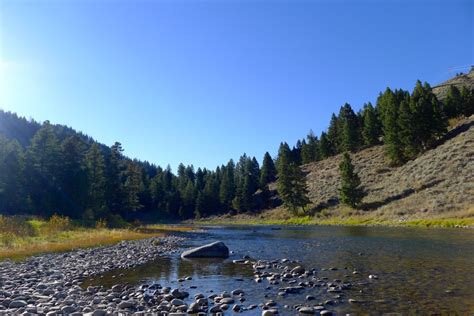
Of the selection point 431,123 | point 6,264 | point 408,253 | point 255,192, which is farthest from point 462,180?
point 255,192

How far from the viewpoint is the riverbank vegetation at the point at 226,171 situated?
6550 cm

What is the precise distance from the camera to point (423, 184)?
199 feet

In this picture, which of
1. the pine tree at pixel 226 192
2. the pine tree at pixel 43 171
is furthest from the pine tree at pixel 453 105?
the pine tree at pixel 43 171

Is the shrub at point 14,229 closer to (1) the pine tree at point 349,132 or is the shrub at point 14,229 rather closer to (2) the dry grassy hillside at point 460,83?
(1) the pine tree at point 349,132

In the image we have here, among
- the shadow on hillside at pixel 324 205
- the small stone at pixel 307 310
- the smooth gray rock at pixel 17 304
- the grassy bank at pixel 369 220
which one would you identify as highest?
the shadow on hillside at pixel 324 205

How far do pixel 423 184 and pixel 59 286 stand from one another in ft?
197

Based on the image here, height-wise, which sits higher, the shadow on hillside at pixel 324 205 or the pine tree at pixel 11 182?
the pine tree at pixel 11 182

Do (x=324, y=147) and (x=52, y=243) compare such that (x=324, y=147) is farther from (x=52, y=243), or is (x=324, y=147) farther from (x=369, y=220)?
(x=52, y=243)

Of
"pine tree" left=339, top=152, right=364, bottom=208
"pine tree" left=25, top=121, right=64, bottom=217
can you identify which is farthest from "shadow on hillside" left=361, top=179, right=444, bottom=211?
"pine tree" left=25, top=121, right=64, bottom=217

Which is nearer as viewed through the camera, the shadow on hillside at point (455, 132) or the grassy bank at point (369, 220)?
the grassy bank at point (369, 220)

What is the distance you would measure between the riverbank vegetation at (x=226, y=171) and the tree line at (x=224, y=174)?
0.18m

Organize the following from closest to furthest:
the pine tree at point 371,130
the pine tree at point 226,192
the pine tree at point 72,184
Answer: the pine tree at point 72,184, the pine tree at point 371,130, the pine tree at point 226,192

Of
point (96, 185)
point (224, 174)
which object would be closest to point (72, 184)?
point (96, 185)

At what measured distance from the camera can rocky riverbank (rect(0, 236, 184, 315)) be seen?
37.5ft
